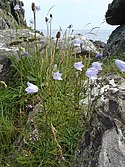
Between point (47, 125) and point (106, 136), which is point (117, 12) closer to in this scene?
point (47, 125)

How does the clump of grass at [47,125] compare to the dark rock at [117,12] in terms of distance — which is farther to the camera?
the dark rock at [117,12]

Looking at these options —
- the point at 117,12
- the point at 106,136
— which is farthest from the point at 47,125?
the point at 117,12

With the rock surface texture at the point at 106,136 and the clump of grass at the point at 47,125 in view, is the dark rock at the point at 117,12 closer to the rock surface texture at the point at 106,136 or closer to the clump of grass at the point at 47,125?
the clump of grass at the point at 47,125

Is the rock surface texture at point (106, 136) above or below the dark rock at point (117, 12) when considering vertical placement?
above

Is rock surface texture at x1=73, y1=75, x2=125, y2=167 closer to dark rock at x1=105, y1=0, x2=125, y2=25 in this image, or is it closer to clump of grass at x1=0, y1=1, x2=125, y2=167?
clump of grass at x1=0, y1=1, x2=125, y2=167

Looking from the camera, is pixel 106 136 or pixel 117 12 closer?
pixel 106 136

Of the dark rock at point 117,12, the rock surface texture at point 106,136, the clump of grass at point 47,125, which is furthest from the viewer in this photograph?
the dark rock at point 117,12

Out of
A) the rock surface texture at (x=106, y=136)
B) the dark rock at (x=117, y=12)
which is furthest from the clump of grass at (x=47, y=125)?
the dark rock at (x=117, y=12)
